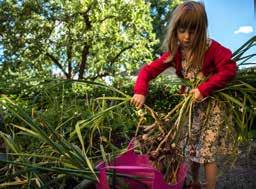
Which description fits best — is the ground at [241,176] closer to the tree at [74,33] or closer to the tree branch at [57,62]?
the tree at [74,33]

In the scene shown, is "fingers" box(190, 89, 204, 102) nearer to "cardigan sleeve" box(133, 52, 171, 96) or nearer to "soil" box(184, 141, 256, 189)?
"cardigan sleeve" box(133, 52, 171, 96)

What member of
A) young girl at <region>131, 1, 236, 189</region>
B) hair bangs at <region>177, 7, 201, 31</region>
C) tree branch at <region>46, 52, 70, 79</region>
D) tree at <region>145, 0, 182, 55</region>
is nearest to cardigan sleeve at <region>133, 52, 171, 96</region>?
young girl at <region>131, 1, 236, 189</region>

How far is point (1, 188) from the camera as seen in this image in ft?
6.44

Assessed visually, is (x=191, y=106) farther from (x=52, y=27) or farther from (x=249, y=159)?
(x=52, y=27)

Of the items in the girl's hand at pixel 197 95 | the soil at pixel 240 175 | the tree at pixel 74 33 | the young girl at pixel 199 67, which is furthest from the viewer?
the tree at pixel 74 33

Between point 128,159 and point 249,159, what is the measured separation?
3054 millimetres

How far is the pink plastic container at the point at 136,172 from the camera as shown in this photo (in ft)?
6.02

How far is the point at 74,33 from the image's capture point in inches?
589

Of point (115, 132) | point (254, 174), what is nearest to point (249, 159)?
point (254, 174)

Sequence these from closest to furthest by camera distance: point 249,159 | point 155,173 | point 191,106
Result: 1. point 155,173
2. point 191,106
3. point 249,159

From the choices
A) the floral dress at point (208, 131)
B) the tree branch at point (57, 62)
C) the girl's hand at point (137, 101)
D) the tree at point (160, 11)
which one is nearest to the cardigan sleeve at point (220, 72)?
the floral dress at point (208, 131)

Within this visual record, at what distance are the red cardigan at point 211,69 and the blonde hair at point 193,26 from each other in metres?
0.05

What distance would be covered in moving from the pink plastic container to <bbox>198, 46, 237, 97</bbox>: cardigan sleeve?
1.82ft

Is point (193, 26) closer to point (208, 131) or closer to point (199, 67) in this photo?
point (199, 67)
